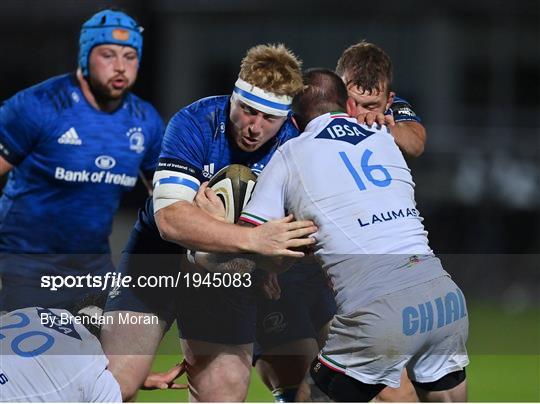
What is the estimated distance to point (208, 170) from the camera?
5.37 m

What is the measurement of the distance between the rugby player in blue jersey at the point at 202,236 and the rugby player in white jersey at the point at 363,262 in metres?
0.39

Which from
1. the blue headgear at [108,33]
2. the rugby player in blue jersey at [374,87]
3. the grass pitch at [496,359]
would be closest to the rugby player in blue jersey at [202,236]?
the rugby player in blue jersey at [374,87]

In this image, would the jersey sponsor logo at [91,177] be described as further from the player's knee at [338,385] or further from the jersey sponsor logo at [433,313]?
the jersey sponsor logo at [433,313]

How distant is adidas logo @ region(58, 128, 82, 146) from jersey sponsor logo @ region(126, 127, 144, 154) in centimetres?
31

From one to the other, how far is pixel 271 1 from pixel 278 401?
37.7ft

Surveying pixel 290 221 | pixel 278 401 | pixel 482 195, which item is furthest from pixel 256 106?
pixel 482 195

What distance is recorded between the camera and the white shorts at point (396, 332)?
4574 millimetres

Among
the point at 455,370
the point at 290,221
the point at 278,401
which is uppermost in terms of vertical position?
the point at 290,221

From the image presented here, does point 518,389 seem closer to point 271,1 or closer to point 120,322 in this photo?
point 120,322

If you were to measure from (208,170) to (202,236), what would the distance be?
60 cm

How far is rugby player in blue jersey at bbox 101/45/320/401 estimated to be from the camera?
5.12 meters

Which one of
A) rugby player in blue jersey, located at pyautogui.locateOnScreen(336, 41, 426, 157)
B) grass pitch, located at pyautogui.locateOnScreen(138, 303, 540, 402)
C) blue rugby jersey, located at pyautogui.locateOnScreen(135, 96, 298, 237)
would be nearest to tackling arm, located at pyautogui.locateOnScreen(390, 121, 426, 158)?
rugby player in blue jersey, located at pyautogui.locateOnScreen(336, 41, 426, 157)

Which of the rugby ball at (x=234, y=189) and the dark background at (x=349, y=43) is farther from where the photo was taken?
the dark background at (x=349, y=43)

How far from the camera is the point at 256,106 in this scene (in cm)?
516
